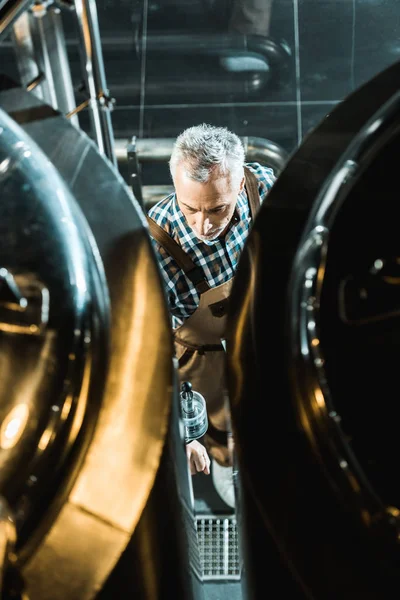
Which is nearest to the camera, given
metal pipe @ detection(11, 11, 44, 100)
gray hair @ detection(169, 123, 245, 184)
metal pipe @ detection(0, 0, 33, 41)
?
metal pipe @ detection(0, 0, 33, 41)

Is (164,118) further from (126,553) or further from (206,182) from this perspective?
(126,553)

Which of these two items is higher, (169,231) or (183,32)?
(183,32)

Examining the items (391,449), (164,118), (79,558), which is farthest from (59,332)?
(164,118)

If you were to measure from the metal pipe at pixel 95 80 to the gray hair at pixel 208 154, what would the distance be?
Result: 0.23 meters

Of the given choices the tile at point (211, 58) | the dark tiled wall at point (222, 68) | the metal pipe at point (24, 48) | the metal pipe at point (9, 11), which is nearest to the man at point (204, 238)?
the metal pipe at point (24, 48)

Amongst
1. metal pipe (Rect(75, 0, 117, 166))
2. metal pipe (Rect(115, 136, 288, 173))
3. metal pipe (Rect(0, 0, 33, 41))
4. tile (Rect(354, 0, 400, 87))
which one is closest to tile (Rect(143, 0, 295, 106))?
tile (Rect(354, 0, 400, 87))

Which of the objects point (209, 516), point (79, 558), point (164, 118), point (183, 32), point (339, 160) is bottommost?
point (79, 558)

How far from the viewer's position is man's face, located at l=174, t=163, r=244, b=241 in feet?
5.50

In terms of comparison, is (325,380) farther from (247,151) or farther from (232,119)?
(232,119)

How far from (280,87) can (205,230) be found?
6.61 feet

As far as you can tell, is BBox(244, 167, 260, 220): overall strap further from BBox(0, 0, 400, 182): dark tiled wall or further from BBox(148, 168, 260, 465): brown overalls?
BBox(0, 0, 400, 182): dark tiled wall

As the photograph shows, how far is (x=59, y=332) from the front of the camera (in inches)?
29.9

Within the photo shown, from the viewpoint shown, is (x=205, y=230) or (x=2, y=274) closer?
(x=2, y=274)

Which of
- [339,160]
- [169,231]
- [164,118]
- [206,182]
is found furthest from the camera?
[164,118]
